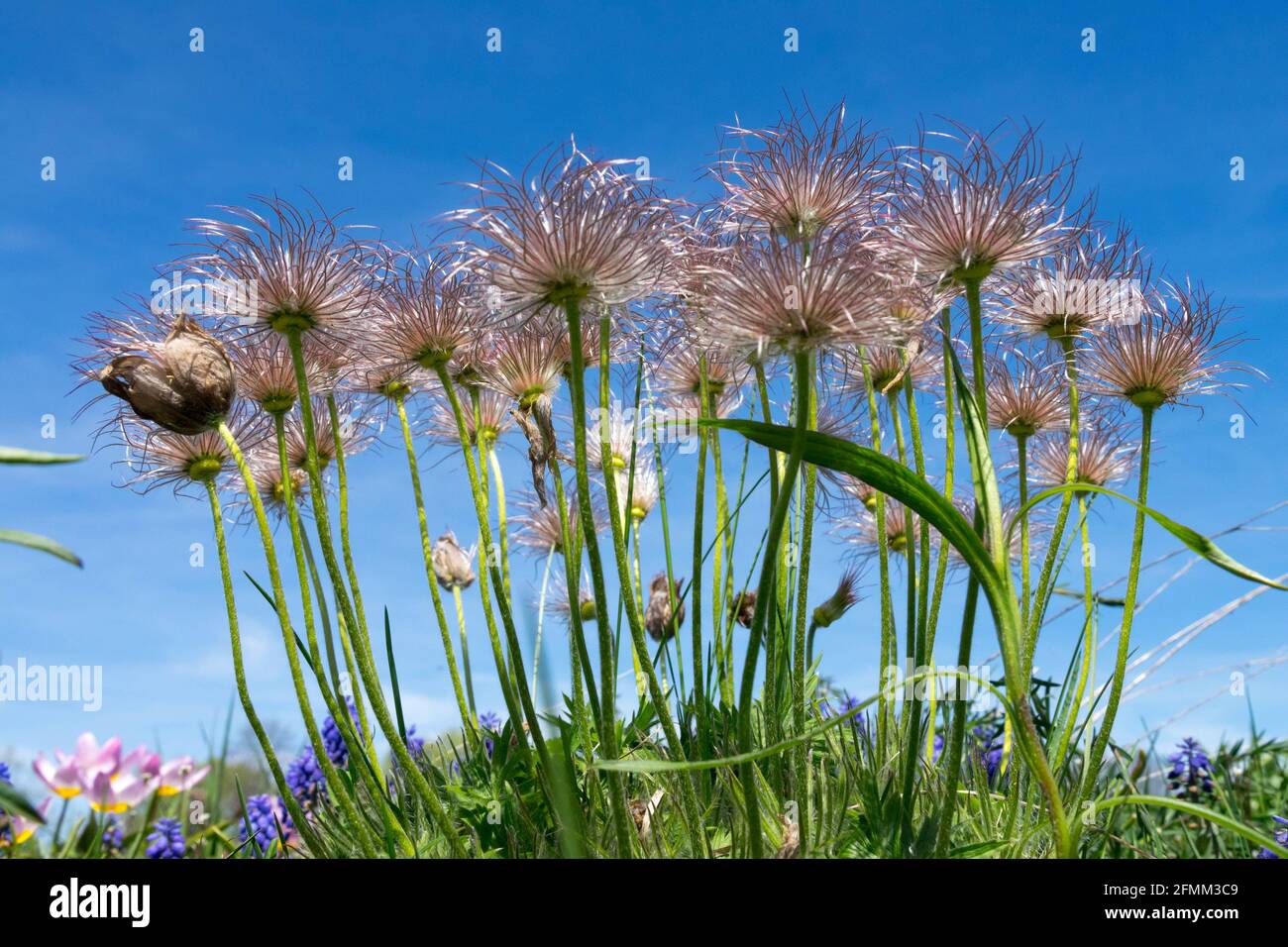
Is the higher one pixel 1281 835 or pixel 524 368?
pixel 524 368

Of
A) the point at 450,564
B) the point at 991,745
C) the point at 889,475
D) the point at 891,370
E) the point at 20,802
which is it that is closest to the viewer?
the point at 20,802

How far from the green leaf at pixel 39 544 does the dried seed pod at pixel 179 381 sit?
1.07 m

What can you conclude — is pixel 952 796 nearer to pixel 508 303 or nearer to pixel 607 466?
pixel 607 466

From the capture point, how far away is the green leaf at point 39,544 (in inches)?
66.1

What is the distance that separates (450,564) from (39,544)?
2.88 metres

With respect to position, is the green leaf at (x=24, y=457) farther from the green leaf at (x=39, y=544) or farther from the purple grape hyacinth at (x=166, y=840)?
the purple grape hyacinth at (x=166, y=840)

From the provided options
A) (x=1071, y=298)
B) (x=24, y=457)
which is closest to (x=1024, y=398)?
(x=1071, y=298)

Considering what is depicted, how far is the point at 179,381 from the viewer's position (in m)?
2.79


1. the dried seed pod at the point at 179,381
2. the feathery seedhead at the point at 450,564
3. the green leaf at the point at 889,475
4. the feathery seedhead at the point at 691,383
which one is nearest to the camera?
the green leaf at the point at 889,475

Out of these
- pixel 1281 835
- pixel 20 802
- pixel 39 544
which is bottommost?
pixel 1281 835

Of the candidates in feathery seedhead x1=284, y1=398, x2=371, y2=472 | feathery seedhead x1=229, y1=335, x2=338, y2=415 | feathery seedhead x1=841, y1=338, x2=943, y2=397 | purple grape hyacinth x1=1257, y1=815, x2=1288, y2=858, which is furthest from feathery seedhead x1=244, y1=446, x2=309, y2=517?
purple grape hyacinth x1=1257, y1=815, x2=1288, y2=858

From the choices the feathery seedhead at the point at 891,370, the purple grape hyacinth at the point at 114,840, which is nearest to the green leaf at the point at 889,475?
the feathery seedhead at the point at 891,370

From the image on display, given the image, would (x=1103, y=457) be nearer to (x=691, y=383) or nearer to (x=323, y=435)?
(x=691, y=383)

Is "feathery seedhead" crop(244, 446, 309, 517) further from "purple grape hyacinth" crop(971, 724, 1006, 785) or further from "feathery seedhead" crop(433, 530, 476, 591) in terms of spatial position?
"purple grape hyacinth" crop(971, 724, 1006, 785)
